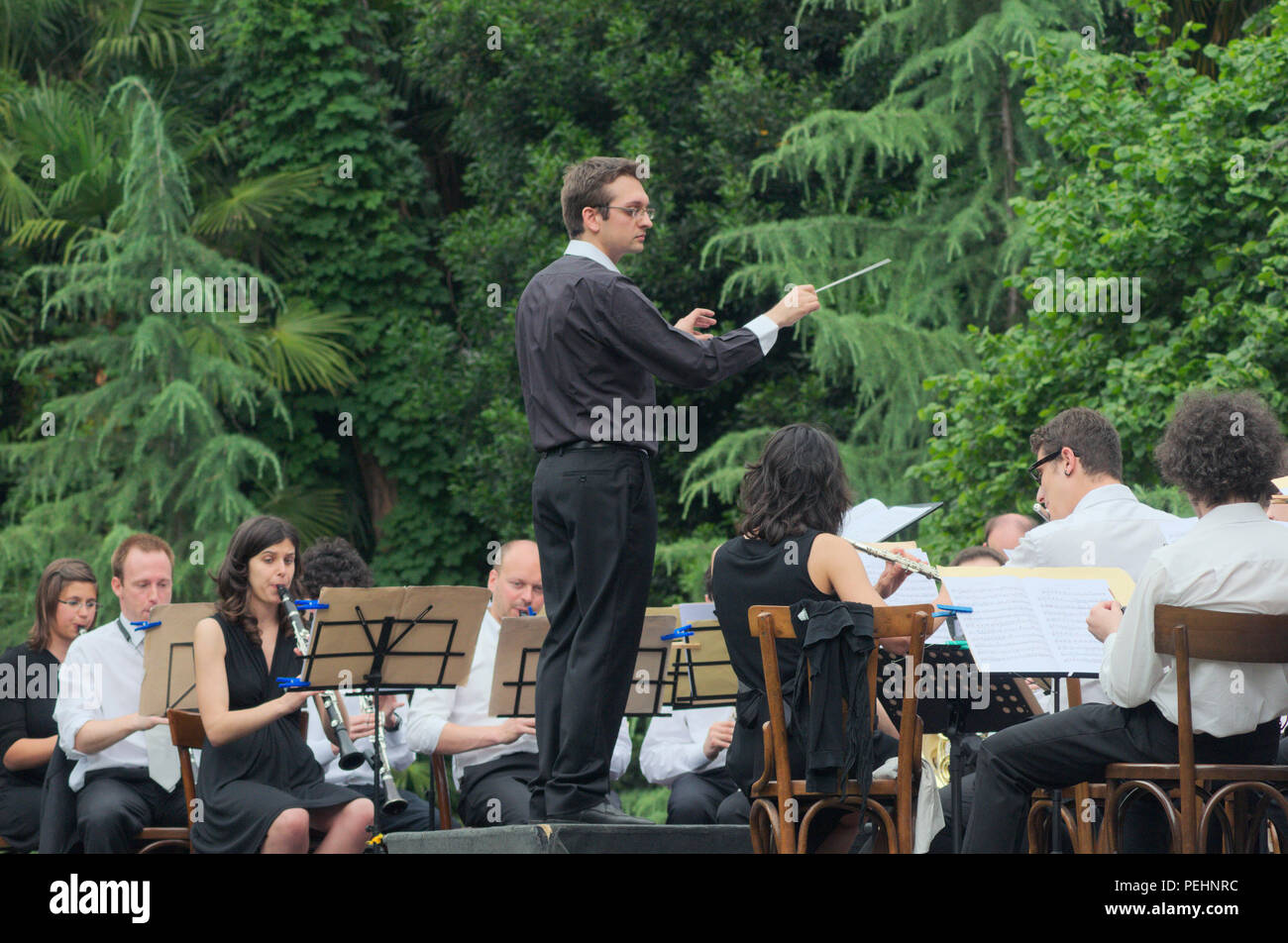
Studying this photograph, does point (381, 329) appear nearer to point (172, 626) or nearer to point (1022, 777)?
point (172, 626)

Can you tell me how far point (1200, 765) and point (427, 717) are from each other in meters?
3.27

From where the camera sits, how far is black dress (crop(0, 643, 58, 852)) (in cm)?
652

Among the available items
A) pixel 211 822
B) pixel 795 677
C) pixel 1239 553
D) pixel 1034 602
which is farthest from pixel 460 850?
pixel 1239 553

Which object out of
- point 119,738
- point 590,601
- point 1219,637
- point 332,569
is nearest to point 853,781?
point 590,601

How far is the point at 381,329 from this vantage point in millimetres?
16016

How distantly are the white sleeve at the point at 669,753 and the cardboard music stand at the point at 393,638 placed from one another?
128 cm

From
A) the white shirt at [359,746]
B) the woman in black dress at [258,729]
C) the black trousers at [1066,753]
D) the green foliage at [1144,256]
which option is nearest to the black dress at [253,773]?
the woman in black dress at [258,729]

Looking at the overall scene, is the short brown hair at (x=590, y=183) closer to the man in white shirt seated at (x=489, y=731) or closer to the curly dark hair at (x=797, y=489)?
the curly dark hair at (x=797, y=489)

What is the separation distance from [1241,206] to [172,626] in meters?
5.87

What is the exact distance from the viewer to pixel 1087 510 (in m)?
5.56

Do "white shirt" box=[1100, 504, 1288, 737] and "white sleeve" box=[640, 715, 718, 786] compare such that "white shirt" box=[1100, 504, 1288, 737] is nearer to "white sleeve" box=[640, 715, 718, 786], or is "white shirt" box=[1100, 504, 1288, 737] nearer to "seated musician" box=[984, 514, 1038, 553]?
"seated musician" box=[984, 514, 1038, 553]

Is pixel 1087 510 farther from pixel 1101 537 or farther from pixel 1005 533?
pixel 1005 533

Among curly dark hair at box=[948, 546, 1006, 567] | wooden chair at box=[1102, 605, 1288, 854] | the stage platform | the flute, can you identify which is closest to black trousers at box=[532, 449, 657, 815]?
the stage platform

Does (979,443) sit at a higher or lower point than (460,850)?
higher
